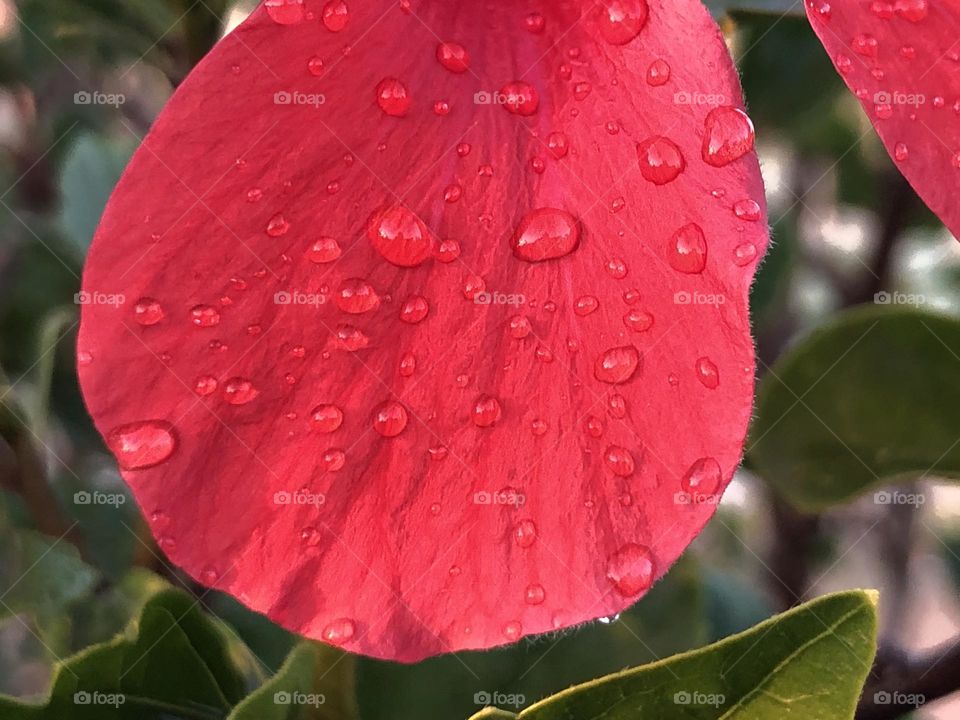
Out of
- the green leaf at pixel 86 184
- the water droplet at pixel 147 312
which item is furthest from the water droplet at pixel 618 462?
the green leaf at pixel 86 184

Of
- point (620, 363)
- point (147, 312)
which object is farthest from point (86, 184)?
point (620, 363)

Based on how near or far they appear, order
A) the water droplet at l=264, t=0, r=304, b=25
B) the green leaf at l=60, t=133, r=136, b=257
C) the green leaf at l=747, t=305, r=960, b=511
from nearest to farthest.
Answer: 1. the water droplet at l=264, t=0, r=304, b=25
2. the green leaf at l=747, t=305, r=960, b=511
3. the green leaf at l=60, t=133, r=136, b=257

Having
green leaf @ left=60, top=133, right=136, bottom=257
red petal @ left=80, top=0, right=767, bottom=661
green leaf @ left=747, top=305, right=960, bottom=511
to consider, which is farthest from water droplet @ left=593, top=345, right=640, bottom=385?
green leaf @ left=60, top=133, right=136, bottom=257

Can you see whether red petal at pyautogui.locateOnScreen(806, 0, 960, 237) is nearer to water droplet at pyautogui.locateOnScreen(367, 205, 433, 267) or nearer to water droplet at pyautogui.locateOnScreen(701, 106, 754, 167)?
water droplet at pyautogui.locateOnScreen(701, 106, 754, 167)

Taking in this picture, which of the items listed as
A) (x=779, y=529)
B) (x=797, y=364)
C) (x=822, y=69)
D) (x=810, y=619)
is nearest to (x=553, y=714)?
(x=810, y=619)

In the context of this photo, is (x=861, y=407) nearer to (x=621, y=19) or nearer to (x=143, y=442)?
(x=621, y=19)

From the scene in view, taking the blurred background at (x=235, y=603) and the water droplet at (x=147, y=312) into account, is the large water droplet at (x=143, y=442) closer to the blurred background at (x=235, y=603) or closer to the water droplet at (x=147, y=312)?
the water droplet at (x=147, y=312)

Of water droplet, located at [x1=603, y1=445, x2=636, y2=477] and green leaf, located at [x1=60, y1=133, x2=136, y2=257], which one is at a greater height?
green leaf, located at [x1=60, y1=133, x2=136, y2=257]
